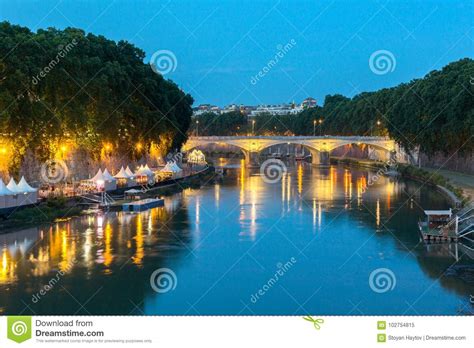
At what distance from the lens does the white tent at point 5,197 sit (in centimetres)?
3727

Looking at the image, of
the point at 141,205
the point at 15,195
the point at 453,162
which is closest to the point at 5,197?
the point at 15,195

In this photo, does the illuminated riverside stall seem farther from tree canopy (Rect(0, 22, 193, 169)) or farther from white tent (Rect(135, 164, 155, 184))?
white tent (Rect(135, 164, 155, 184))

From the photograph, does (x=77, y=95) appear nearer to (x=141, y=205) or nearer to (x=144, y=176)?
(x=141, y=205)

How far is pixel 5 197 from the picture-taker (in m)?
37.7

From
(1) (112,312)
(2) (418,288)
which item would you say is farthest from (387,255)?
(1) (112,312)

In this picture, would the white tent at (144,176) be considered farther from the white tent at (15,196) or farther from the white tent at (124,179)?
the white tent at (15,196)

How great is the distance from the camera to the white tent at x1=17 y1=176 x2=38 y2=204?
39.0m

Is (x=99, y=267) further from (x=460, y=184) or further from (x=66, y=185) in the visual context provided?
(x=460, y=184)

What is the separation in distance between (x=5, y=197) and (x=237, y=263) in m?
15.5

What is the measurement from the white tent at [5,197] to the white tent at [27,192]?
92cm

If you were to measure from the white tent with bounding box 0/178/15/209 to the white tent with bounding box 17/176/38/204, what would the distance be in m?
0.92

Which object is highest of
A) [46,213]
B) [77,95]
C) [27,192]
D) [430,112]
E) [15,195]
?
[430,112]

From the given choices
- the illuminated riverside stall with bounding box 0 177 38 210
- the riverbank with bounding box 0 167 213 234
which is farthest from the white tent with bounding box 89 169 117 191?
the illuminated riverside stall with bounding box 0 177 38 210

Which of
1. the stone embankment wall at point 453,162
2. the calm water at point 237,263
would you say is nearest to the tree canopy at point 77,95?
the calm water at point 237,263
